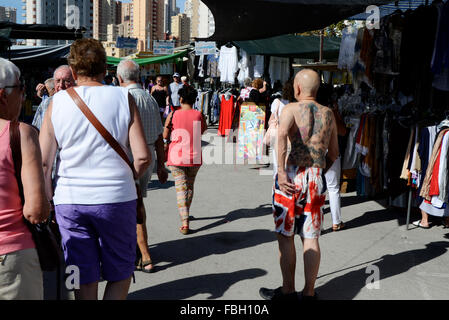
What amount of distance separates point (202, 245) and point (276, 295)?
1682 mm

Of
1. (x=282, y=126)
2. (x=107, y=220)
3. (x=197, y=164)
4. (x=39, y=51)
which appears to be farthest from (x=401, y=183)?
(x=39, y=51)

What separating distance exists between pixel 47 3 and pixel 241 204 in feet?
285

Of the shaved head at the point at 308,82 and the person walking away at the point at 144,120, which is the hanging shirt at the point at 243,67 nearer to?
the person walking away at the point at 144,120

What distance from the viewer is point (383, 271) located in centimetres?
462

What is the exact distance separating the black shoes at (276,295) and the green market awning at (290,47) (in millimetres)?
9723

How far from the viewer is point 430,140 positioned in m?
5.60

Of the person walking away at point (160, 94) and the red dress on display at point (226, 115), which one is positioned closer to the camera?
the person walking away at point (160, 94)

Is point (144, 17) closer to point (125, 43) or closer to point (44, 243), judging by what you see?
point (125, 43)

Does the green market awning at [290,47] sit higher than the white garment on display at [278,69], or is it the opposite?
the green market awning at [290,47]

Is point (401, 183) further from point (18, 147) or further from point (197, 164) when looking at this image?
point (18, 147)

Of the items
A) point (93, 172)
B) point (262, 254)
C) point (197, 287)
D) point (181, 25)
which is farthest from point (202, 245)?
point (181, 25)

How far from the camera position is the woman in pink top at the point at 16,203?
219 centimetres

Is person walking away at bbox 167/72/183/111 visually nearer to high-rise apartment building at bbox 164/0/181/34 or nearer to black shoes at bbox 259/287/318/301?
black shoes at bbox 259/287/318/301


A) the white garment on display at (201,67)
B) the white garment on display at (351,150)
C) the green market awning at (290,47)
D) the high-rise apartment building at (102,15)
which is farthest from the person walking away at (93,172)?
the high-rise apartment building at (102,15)
